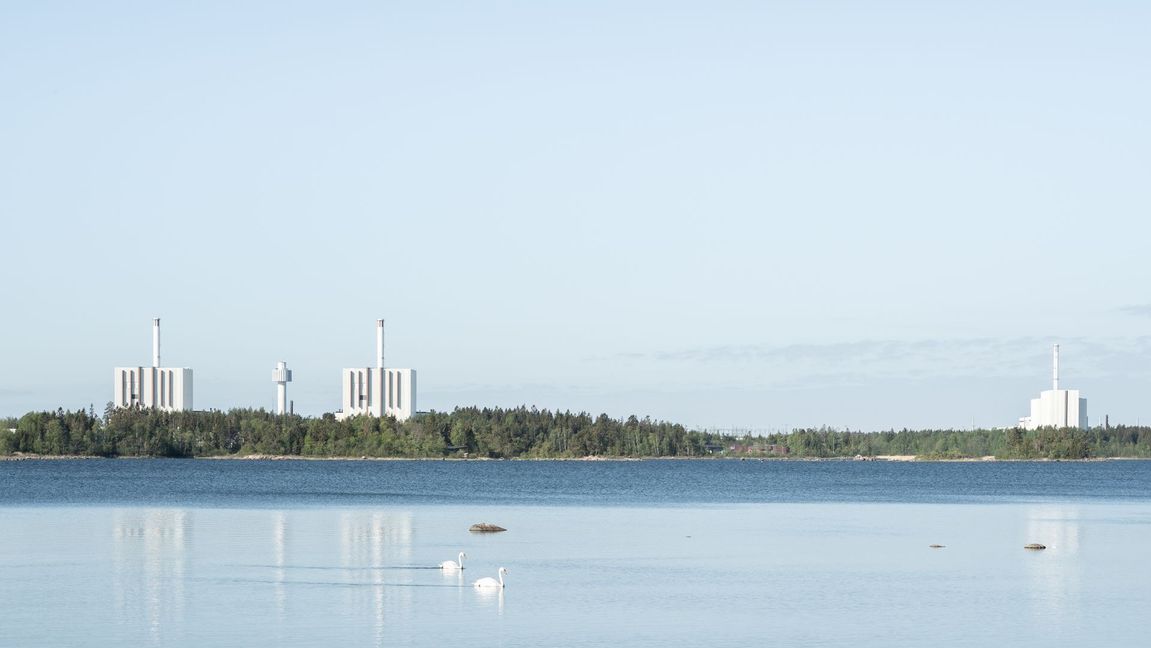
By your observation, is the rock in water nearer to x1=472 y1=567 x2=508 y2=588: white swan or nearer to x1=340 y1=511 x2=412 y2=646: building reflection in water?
x1=340 y1=511 x2=412 y2=646: building reflection in water

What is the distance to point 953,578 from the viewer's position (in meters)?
51.3

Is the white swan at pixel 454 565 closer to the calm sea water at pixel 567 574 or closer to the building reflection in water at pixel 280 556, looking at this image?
the calm sea water at pixel 567 574

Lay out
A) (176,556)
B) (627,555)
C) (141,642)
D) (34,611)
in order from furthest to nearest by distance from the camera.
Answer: (627,555) < (176,556) < (34,611) < (141,642)

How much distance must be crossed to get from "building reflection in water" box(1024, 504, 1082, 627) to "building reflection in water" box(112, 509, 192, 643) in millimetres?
21694

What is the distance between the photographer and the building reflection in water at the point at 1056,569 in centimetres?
4300

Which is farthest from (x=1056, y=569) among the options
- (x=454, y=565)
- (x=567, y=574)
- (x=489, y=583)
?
(x=489, y=583)

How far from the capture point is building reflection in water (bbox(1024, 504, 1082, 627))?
141 feet

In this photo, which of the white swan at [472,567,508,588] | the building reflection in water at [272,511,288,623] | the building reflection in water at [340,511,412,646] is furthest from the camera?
the white swan at [472,567,508,588]

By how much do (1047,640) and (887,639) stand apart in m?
3.69

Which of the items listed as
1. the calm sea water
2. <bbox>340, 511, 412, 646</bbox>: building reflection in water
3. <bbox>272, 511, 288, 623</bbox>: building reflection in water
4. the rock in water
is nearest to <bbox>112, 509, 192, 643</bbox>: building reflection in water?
the calm sea water

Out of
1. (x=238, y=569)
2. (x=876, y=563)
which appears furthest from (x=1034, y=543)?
(x=238, y=569)

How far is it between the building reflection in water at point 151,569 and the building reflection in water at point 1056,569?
71.2 feet

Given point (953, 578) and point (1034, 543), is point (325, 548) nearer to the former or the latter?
point (953, 578)

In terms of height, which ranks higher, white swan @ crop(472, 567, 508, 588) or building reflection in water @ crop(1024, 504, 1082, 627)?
white swan @ crop(472, 567, 508, 588)
